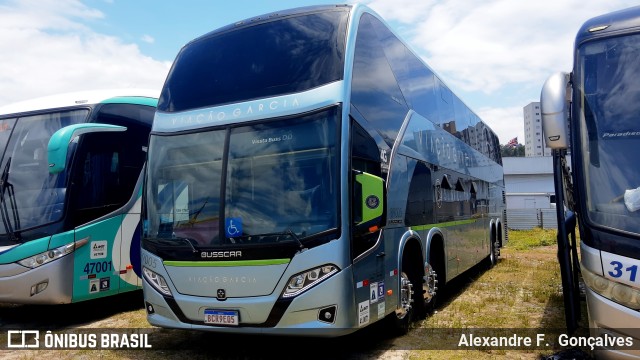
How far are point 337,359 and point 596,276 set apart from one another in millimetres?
2929

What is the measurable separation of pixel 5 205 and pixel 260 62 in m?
4.99

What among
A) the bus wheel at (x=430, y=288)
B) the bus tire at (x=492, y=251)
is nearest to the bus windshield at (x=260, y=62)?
the bus wheel at (x=430, y=288)

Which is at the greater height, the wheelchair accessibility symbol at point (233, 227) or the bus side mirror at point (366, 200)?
the bus side mirror at point (366, 200)

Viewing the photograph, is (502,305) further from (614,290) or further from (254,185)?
(254,185)

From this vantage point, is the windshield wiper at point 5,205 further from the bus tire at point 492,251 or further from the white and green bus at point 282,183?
the bus tire at point 492,251

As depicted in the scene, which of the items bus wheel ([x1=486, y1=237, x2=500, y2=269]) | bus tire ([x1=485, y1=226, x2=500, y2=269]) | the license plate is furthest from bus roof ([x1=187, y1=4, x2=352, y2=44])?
bus wheel ([x1=486, y1=237, x2=500, y2=269])

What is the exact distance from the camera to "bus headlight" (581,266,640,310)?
14.0ft

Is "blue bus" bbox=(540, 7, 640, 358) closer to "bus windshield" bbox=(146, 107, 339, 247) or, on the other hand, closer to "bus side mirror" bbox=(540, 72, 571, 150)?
"bus side mirror" bbox=(540, 72, 571, 150)

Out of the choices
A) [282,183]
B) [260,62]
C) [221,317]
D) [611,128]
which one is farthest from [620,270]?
[260,62]

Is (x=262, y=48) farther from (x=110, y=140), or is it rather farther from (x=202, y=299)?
(x=110, y=140)

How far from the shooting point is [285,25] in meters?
6.30

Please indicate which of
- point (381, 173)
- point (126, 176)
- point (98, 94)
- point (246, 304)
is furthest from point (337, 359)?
point (98, 94)

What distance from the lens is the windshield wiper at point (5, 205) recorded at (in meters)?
7.86

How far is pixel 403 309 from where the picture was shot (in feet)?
22.5
